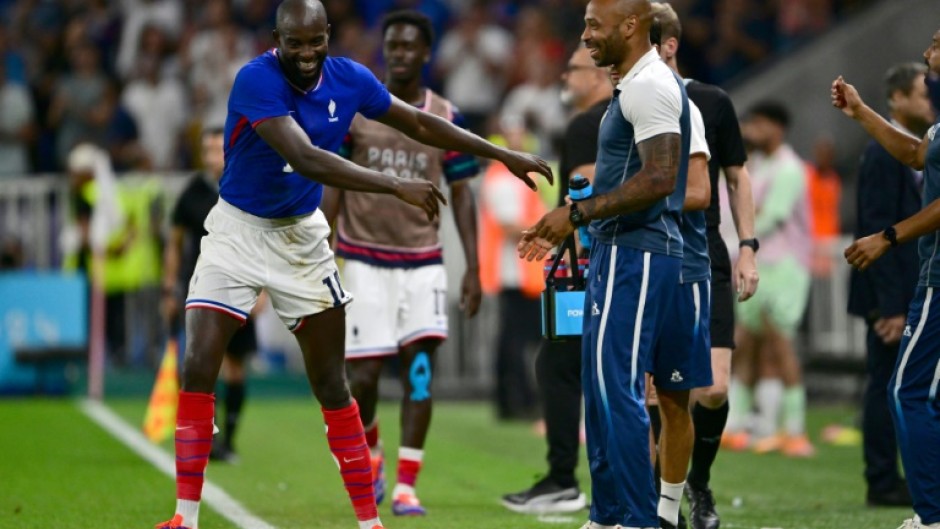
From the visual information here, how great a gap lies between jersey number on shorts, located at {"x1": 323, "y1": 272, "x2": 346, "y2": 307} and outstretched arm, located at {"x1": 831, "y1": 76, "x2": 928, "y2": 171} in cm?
252

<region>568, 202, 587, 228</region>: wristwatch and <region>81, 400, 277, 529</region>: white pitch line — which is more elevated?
<region>568, 202, 587, 228</region>: wristwatch

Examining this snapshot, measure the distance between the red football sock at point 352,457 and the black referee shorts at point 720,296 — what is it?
1.98m

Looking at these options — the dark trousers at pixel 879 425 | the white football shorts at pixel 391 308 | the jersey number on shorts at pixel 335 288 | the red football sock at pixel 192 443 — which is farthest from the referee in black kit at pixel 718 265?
the red football sock at pixel 192 443

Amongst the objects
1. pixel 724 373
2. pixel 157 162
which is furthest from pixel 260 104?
pixel 157 162

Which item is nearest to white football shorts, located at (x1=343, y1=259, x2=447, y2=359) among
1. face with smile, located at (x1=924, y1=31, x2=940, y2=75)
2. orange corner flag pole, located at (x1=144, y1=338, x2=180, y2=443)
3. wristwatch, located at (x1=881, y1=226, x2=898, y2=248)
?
wristwatch, located at (x1=881, y1=226, x2=898, y2=248)

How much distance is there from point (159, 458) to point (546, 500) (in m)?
3.81

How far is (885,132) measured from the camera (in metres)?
7.85

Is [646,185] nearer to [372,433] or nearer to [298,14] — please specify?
[298,14]

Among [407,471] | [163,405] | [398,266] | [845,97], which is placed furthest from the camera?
[163,405]

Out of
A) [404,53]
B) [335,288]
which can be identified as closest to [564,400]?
[404,53]

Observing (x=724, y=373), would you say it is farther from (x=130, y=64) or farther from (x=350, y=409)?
(x=130, y=64)

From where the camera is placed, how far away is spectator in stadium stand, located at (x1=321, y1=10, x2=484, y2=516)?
9414mm

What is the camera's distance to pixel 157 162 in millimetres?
20438

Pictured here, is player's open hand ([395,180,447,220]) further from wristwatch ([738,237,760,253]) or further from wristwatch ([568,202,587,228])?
wristwatch ([738,237,760,253])
